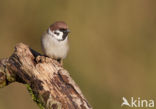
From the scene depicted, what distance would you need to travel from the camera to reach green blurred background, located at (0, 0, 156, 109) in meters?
6.07

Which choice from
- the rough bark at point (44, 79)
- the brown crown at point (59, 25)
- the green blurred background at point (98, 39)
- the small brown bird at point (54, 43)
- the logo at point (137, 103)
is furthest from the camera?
the green blurred background at point (98, 39)

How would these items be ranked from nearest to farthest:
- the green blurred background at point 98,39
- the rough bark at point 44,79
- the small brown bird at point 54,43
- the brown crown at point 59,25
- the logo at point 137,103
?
the rough bark at point 44,79 < the brown crown at point 59,25 < the small brown bird at point 54,43 < the logo at point 137,103 < the green blurred background at point 98,39

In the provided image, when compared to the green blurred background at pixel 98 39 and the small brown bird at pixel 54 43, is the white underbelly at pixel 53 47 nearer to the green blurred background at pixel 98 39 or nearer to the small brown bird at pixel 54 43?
the small brown bird at pixel 54 43

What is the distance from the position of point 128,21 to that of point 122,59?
0.54 metres

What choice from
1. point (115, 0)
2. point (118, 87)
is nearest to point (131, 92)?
point (118, 87)

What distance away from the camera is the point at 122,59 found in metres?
6.21

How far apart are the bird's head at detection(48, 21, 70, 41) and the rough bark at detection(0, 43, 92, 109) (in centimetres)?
42

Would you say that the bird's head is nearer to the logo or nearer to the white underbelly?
the white underbelly

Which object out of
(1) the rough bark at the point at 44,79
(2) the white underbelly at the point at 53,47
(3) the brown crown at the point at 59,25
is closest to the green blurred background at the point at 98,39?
(2) the white underbelly at the point at 53,47

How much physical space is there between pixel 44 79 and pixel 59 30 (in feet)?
2.74

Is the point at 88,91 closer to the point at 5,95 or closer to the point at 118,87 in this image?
the point at 118,87

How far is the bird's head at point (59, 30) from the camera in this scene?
4.86 meters

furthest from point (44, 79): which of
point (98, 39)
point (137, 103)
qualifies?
point (98, 39)

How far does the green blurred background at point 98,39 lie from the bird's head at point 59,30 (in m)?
1.10
